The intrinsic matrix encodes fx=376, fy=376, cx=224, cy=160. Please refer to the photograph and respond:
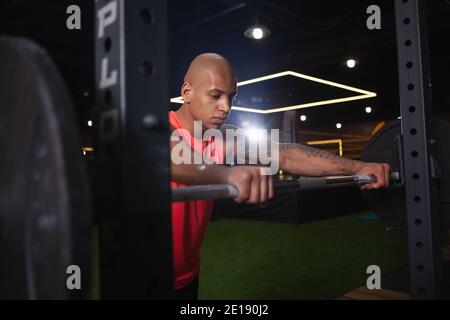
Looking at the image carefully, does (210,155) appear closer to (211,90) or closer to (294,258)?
(211,90)

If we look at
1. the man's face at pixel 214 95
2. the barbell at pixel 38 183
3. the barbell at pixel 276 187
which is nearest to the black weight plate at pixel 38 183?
the barbell at pixel 38 183

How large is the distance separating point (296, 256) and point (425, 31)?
11.4ft

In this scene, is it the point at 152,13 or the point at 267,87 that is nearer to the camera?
the point at 152,13

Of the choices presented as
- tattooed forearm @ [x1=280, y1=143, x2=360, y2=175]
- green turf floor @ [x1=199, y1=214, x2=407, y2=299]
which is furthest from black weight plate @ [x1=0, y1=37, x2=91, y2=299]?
green turf floor @ [x1=199, y1=214, x2=407, y2=299]

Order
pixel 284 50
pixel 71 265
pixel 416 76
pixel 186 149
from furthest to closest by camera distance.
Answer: pixel 284 50, pixel 416 76, pixel 186 149, pixel 71 265

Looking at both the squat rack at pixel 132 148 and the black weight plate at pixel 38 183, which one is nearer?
the black weight plate at pixel 38 183

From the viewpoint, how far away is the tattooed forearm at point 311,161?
61.5 inches

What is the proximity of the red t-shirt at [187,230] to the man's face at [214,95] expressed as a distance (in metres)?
0.11

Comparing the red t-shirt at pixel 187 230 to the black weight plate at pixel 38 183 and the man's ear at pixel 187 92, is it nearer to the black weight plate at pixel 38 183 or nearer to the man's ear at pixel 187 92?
the man's ear at pixel 187 92

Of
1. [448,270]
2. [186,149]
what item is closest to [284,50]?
[448,270]

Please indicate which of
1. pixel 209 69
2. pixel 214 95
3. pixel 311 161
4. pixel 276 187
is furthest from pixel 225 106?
pixel 276 187

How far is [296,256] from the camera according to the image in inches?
173

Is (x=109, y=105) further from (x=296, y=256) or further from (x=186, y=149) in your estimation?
(x=296, y=256)

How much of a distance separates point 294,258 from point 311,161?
2957 mm
